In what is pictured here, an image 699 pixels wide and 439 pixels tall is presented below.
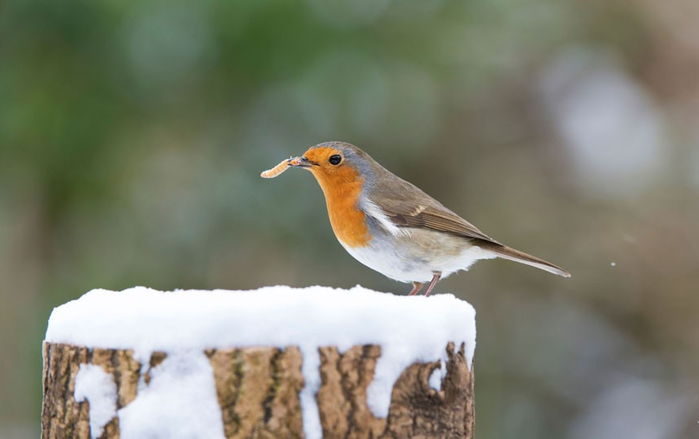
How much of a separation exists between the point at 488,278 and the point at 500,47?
6.53ft

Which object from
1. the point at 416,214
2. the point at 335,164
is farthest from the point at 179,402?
the point at 416,214

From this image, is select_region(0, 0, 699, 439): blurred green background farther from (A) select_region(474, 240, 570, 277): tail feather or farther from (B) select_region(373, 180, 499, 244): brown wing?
(A) select_region(474, 240, 570, 277): tail feather

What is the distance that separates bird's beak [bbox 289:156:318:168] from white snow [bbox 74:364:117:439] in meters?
1.66

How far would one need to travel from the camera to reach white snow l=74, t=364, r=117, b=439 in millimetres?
1994

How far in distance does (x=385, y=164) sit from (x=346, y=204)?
10.5 feet

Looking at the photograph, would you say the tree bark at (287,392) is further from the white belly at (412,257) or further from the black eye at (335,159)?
the black eye at (335,159)

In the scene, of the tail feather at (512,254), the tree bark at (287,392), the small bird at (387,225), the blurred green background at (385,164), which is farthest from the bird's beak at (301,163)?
the blurred green background at (385,164)

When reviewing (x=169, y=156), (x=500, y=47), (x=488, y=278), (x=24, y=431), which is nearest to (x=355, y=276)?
(x=488, y=278)

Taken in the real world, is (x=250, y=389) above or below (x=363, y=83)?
below

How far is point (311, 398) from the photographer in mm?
1927

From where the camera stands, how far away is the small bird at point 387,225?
11.6 feet

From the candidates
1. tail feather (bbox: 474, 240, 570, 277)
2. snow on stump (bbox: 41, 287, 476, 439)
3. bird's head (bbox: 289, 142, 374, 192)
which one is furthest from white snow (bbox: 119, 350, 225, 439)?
tail feather (bbox: 474, 240, 570, 277)

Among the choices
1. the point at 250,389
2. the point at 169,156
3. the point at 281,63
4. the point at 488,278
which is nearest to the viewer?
the point at 250,389

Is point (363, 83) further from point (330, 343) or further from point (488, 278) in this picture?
point (330, 343)
